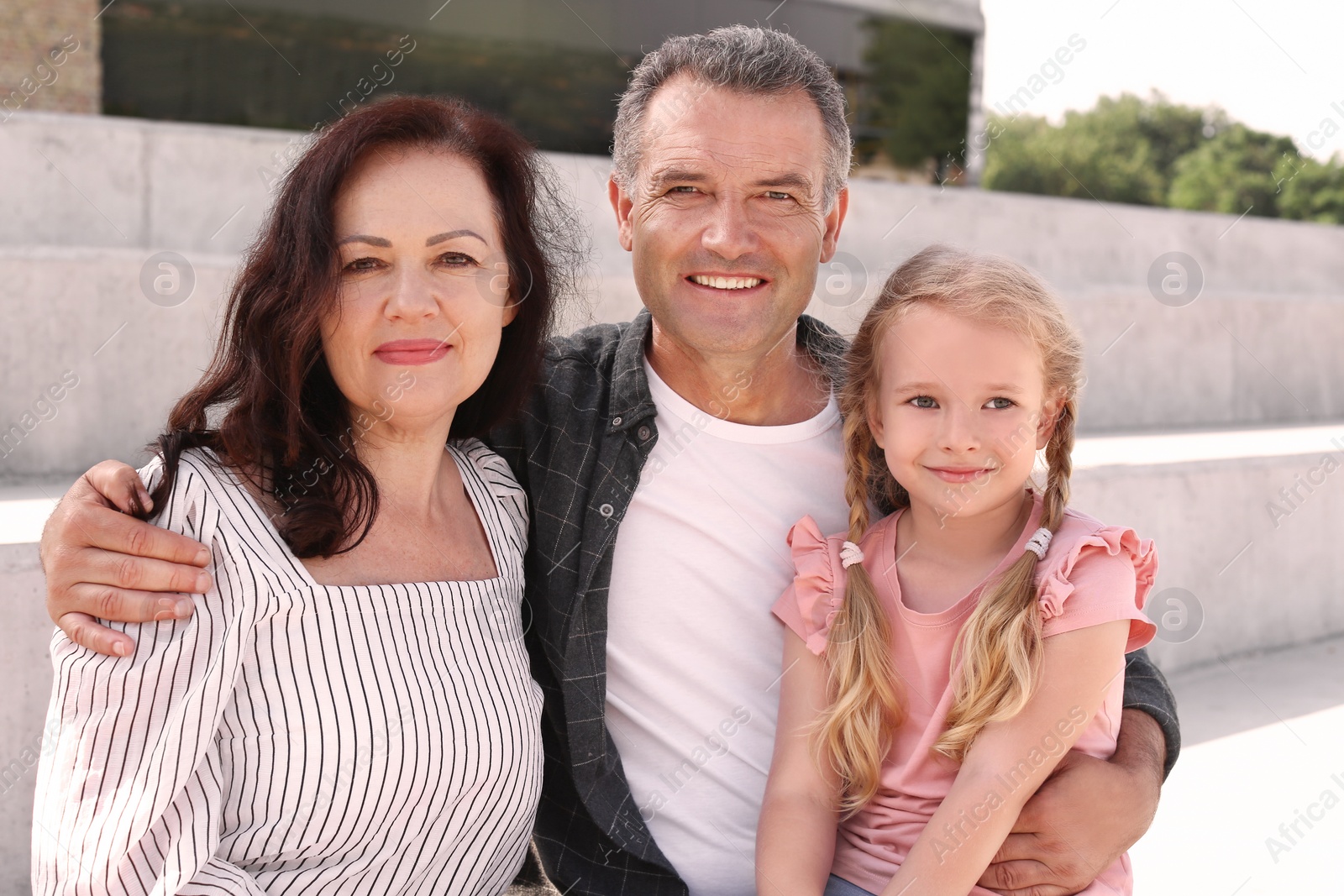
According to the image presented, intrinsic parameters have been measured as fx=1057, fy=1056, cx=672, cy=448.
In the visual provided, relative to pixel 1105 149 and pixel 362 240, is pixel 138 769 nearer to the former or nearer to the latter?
pixel 362 240

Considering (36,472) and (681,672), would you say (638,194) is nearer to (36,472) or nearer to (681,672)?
(681,672)

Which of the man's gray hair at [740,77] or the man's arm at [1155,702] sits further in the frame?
the man's gray hair at [740,77]

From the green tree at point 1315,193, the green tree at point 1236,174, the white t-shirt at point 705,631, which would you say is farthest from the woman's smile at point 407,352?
the green tree at point 1315,193

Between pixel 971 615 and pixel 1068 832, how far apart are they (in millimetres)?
328

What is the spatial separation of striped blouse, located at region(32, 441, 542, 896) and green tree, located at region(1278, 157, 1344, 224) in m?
21.9

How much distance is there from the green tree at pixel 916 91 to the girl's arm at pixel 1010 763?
9337mm

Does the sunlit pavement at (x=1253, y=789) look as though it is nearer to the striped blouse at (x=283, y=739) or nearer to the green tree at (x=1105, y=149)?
the striped blouse at (x=283, y=739)

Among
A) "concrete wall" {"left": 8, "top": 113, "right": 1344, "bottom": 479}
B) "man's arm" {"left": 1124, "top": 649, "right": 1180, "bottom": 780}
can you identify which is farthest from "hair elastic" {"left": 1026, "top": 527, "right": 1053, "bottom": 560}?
"concrete wall" {"left": 8, "top": 113, "right": 1344, "bottom": 479}

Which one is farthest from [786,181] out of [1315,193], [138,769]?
[1315,193]

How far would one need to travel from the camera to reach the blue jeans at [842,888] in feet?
5.06

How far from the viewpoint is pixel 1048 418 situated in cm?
162

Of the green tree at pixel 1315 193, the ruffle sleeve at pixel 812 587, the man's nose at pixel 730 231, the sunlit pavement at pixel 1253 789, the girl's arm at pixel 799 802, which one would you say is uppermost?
the green tree at pixel 1315 193

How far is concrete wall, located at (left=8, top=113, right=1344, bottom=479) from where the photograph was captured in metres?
2.87

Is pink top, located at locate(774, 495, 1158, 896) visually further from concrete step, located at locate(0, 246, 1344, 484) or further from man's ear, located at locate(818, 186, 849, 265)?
concrete step, located at locate(0, 246, 1344, 484)
